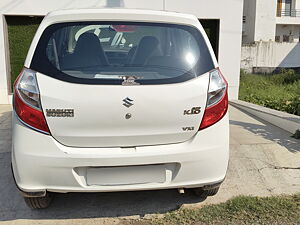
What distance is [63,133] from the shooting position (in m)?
2.13

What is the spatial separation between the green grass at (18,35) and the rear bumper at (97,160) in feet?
18.8

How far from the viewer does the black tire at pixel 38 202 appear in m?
2.52

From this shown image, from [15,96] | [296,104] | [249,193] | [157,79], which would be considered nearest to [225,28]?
[296,104]

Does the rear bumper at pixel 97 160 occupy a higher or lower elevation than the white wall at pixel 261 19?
lower

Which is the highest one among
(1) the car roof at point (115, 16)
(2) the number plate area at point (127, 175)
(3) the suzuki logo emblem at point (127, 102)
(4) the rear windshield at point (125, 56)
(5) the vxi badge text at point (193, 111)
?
(1) the car roof at point (115, 16)

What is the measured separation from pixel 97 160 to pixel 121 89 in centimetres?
53

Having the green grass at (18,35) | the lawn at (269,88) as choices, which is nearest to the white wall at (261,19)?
the lawn at (269,88)

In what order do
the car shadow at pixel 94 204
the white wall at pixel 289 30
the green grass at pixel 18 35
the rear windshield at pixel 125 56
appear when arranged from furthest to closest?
1. the white wall at pixel 289 30
2. the green grass at pixel 18 35
3. the car shadow at pixel 94 204
4. the rear windshield at pixel 125 56

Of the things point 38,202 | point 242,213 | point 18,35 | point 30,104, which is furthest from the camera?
point 18,35

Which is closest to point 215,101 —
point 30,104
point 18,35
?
point 30,104

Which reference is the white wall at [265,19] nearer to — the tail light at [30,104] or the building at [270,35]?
the building at [270,35]

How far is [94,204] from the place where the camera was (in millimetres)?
2793

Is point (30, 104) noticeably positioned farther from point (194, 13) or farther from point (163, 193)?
point (194, 13)

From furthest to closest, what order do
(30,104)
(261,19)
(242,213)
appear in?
(261,19) → (242,213) → (30,104)
